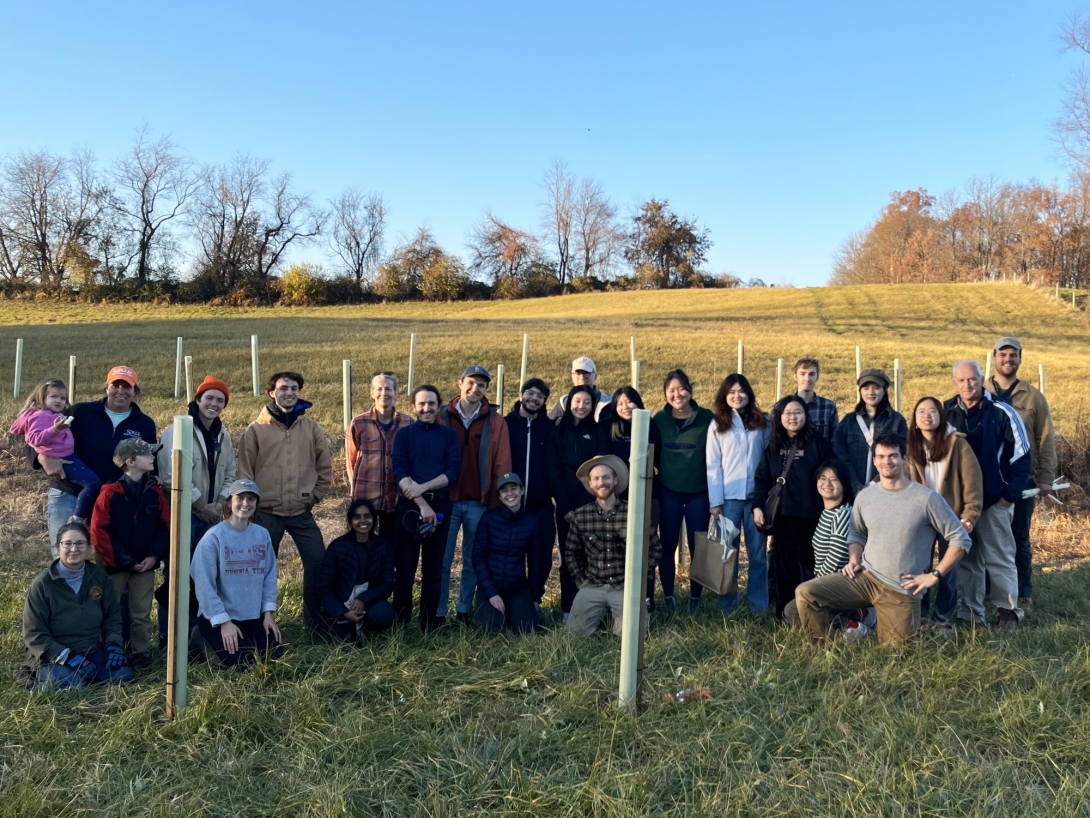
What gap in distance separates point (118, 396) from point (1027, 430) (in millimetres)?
7037

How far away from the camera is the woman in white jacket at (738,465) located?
19.3 ft

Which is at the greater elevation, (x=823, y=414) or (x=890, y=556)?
(x=823, y=414)

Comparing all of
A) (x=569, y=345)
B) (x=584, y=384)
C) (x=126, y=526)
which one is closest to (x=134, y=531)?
(x=126, y=526)

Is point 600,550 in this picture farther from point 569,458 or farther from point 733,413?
point 733,413

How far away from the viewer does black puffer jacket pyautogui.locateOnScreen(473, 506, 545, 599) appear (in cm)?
554

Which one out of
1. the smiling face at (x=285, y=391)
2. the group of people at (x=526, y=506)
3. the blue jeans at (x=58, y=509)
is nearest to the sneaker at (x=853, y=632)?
the group of people at (x=526, y=506)

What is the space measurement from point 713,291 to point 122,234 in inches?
1540

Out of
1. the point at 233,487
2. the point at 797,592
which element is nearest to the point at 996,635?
the point at 797,592

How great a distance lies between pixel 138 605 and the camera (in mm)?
5020

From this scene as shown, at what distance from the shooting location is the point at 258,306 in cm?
4669

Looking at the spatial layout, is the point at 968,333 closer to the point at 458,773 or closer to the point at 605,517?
the point at 605,517

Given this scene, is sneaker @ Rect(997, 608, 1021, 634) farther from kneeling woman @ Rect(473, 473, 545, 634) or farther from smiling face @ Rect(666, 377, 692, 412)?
kneeling woman @ Rect(473, 473, 545, 634)

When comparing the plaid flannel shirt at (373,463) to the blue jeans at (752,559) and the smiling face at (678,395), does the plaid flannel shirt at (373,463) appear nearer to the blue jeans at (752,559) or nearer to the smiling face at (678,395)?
the smiling face at (678,395)

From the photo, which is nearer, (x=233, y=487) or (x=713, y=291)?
(x=233, y=487)
